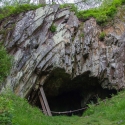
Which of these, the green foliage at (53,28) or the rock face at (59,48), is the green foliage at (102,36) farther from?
the green foliage at (53,28)

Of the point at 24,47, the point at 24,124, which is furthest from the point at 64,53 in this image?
the point at 24,124

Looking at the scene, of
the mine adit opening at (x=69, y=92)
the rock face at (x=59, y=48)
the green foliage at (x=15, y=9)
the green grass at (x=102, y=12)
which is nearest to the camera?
the rock face at (x=59, y=48)

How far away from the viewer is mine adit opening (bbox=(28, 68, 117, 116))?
1325 centimetres

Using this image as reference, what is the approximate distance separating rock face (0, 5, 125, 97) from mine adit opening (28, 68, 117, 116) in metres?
0.47

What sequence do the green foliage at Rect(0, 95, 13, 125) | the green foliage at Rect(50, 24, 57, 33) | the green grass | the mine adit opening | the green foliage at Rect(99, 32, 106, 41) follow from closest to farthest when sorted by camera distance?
1. the green foliage at Rect(0, 95, 13, 125)
2. the green foliage at Rect(50, 24, 57, 33)
3. the mine adit opening
4. the green foliage at Rect(99, 32, 106, 41)
5. the green grass

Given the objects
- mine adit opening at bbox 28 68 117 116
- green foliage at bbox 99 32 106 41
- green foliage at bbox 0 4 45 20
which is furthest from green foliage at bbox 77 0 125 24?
mine adit opening at bbox 28 68 117 116

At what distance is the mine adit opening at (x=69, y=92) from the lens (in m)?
13.2

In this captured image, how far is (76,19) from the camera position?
13.9m

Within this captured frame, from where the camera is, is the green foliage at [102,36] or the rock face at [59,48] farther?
the green foliage at [102,36]

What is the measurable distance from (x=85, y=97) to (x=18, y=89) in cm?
504

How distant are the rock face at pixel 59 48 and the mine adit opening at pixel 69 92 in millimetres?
471

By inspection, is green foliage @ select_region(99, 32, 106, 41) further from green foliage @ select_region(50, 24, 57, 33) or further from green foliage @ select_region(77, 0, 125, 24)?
green foliage @ select_region(50, 24, 57, 33)

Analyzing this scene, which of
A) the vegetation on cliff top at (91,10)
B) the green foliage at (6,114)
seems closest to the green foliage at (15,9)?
the vegetation on cliff top at (91,10)

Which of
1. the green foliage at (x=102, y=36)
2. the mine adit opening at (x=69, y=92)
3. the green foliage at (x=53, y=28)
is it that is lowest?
the mine adit opening at (x=69, y=92)
